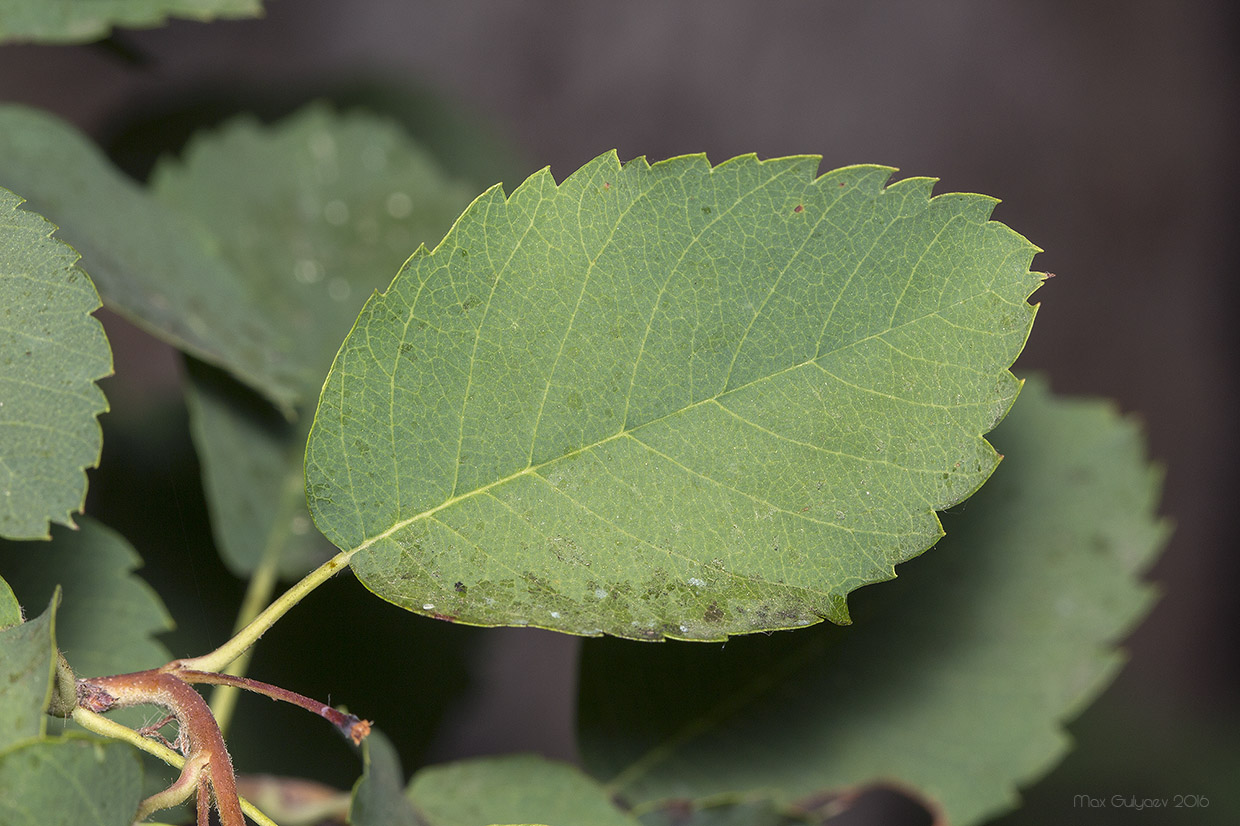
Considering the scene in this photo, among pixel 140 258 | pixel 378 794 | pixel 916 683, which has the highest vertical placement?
pixel 140 258

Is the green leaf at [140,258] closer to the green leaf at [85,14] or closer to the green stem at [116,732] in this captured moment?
the green leaf at [85,14]

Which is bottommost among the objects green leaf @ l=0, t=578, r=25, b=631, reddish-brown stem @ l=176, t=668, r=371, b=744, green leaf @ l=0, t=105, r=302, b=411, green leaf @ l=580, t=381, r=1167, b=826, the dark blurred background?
reddish-brown stem @ l=176, t=668, r=371, b=744

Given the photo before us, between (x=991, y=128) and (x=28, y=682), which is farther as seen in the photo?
(x=991, y=128)

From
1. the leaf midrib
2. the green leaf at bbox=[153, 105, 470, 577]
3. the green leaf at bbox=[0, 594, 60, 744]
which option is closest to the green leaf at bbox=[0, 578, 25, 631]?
the green leaf at bbox=[0, 594, 60, 744]

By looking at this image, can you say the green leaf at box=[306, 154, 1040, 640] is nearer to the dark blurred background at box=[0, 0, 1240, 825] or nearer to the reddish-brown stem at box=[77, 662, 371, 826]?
the reddish-brown stem at box=[77, 662, 371, 826]

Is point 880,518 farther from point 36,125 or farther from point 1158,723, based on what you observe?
point 1158,723

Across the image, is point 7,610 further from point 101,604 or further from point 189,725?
point 101,604

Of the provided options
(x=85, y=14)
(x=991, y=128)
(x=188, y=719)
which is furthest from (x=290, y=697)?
(x=991, y=128)
